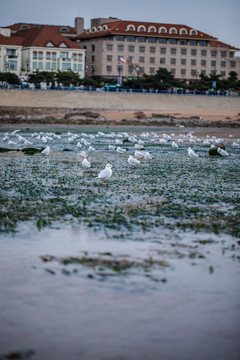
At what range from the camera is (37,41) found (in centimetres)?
8381

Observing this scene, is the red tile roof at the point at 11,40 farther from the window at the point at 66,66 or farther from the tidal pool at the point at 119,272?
the tidal pool at the point at 119,272

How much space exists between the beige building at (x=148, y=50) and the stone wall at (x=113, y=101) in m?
11.6

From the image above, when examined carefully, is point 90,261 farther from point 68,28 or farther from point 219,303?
point 68,28

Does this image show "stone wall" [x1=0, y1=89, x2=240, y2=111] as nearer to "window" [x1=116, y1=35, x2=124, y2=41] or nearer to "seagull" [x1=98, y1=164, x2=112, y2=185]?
"window" [x1=116, y1=35, x2=124, y2=41]

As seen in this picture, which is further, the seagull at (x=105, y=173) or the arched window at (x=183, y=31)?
the arched window at (x=183, y=31)

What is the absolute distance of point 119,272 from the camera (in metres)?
6.90

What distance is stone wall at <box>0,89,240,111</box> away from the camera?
66438 mm

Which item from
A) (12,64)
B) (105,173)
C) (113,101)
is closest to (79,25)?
(12,64)

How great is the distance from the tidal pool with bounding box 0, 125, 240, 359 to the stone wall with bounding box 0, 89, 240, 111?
5425cm

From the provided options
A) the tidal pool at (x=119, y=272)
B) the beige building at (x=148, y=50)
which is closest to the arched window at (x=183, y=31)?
the beige building at (x=148, y=50)

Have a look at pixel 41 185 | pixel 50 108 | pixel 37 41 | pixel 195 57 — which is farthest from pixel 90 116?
pixel 41 185

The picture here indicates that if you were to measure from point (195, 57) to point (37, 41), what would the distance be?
28486 millimetres

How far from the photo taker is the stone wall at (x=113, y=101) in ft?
218

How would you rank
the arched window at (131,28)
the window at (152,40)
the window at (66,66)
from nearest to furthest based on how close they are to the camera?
the window at (66,66) < the arched window at (131,28) < the window at (152,40)
